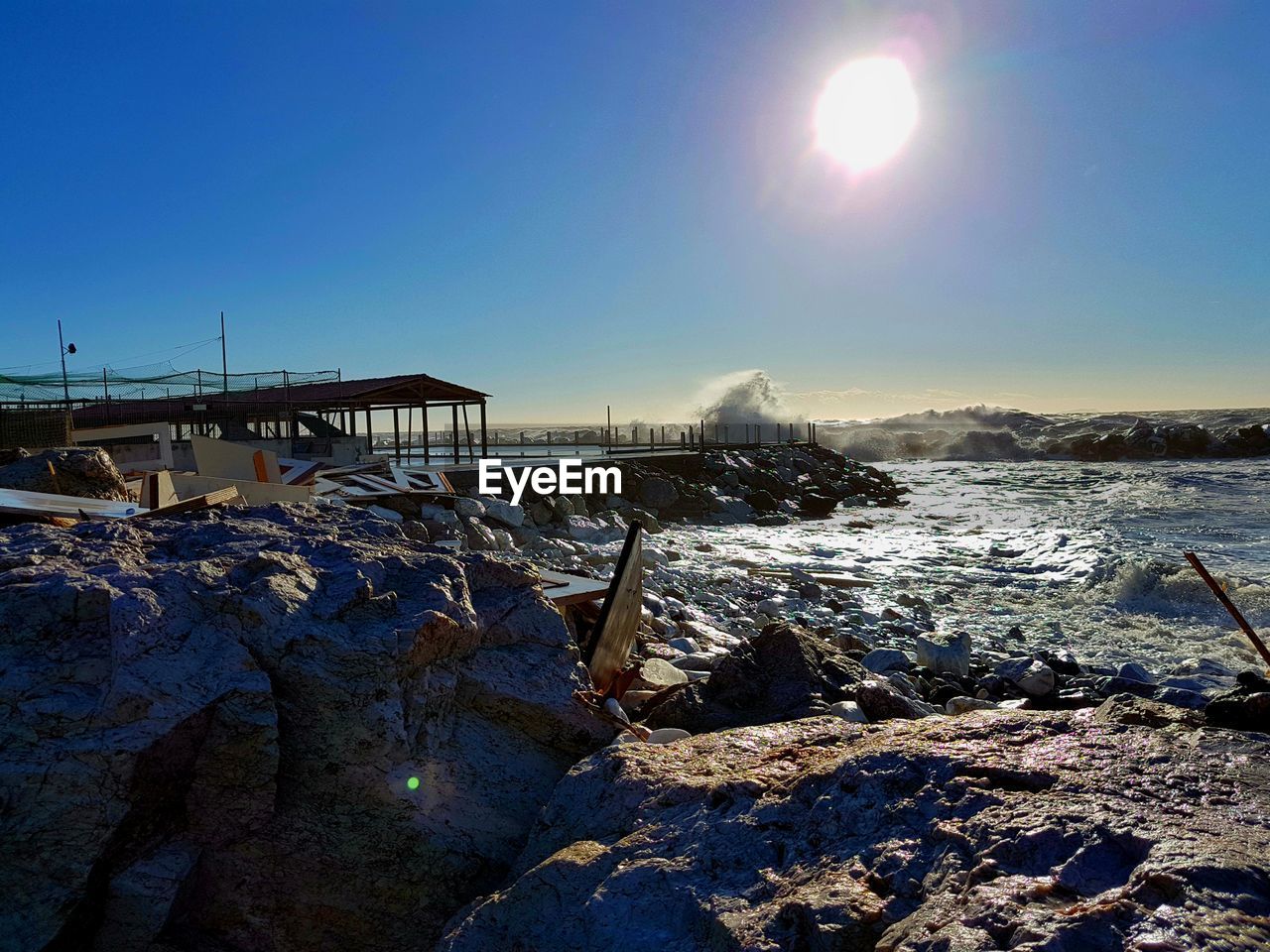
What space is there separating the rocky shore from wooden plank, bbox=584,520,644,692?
770 millimetres

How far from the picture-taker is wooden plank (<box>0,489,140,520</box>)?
12.5 feet

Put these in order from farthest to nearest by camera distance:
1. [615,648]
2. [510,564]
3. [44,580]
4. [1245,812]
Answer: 1. [615,648]
2. [510,564]
3. [44,580]
4. [1245,812]

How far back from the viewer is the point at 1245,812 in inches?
57.4

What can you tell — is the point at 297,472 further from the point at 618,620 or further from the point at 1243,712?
the point at 1243,712

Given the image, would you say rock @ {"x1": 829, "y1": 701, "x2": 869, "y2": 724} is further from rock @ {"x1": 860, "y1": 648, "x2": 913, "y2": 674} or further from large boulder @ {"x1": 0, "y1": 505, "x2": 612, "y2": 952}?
rock @ {"x1": 860, "y1": 648, "x2": 913, "y2": 674}

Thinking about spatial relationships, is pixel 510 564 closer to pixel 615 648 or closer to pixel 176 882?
pixel 615 648

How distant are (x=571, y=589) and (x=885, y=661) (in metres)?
3.00

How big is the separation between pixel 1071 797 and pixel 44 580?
295 cm

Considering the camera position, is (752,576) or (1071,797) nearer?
(1071,797)

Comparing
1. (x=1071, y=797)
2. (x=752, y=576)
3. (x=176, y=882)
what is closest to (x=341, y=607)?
(x=176, y=882)

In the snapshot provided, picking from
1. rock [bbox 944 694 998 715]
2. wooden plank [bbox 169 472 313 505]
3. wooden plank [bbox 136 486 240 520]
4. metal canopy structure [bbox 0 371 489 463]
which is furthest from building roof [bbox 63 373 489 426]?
rock [bbox 944 694 998 715]

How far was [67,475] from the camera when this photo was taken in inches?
199

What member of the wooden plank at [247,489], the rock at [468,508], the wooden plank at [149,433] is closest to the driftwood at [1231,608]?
the wooden plank at [247,489]

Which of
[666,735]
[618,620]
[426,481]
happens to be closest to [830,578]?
[426,481]
